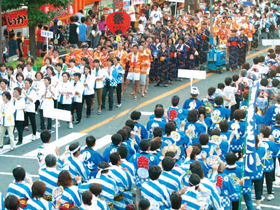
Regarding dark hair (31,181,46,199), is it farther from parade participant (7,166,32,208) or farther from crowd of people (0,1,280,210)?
parade participant (7,166,32,208)

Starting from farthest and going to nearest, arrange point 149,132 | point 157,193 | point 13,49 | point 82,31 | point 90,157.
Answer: point 82,31 → point 13,49 → point 149,132 → point 90,157 → point 157,193

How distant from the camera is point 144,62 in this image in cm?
1734

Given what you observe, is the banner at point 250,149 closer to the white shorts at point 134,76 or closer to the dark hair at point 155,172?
the dark hair at point 155,172

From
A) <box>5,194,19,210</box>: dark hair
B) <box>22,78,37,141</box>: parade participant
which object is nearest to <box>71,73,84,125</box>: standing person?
<box>22,78,37,141</box>: parade participant

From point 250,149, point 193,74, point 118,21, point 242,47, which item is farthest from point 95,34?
point 250,149

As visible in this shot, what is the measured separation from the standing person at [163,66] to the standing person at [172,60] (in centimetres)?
24

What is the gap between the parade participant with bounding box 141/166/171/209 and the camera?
7.86 m

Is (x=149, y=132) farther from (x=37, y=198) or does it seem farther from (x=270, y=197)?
(x=37, y=198)

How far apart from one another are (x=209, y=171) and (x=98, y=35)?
563 inches

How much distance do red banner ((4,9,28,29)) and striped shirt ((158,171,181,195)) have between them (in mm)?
13337

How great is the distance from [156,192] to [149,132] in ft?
13.6

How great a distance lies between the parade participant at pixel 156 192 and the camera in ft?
25.8

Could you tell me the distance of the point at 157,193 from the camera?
785 centimetres

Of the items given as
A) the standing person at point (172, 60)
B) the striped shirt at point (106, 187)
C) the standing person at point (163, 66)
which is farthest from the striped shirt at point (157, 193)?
the standing person at point (172, 60)
